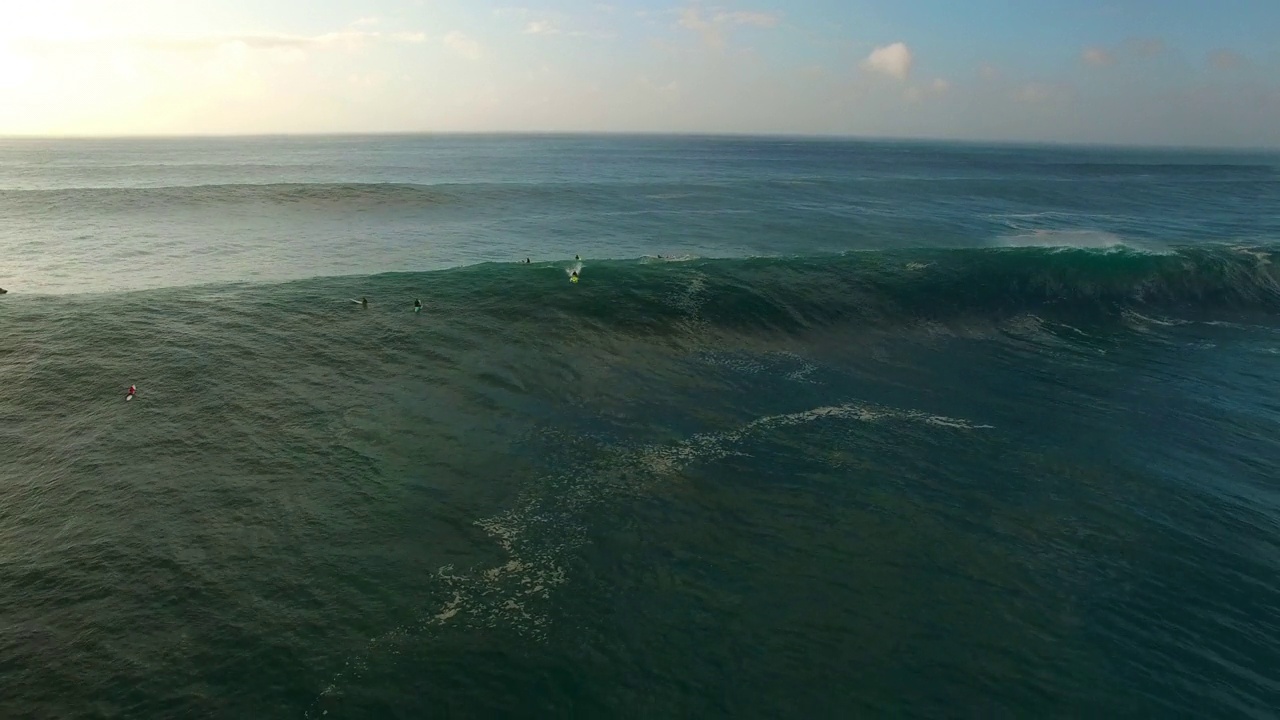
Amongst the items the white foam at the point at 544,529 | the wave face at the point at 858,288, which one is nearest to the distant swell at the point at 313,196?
the wave face at the point at 858,288

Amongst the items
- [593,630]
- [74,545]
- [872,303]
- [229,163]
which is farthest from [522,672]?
[229,163]

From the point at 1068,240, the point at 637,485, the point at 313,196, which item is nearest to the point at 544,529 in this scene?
the point at 637,485

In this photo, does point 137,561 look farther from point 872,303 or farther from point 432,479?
point 872,303

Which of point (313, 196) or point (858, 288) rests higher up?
point (313, 196)

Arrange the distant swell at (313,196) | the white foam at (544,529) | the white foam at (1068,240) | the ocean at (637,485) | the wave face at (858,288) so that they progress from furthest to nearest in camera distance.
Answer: the distant swell at (313,196) < the white foam at (1068,240) < the wave face at (858,288) < the white foam at (544,529) < the ocean at (637,485)

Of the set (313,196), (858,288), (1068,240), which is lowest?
(858,288)

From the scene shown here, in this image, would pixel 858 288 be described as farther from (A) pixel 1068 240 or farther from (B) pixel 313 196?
(B) pixel 313 196

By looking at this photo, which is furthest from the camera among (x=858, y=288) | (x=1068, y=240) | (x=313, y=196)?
(x=313, y=196)

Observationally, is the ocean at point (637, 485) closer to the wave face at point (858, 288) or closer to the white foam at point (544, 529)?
the white foam at point (544, 529)
